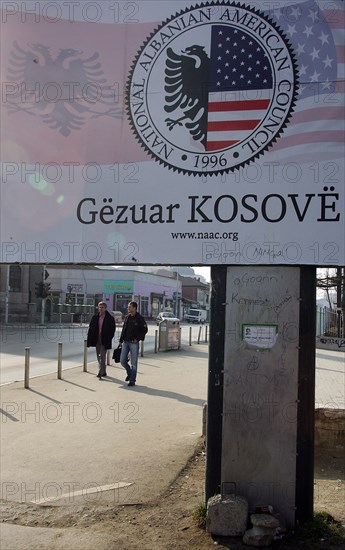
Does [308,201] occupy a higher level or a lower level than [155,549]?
higher

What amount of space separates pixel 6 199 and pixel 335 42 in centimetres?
293

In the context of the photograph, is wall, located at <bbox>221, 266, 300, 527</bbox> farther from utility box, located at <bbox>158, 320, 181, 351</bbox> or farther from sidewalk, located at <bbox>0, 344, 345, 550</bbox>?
utility box, located at <bbox>158, 320, 181, 351</bbox>

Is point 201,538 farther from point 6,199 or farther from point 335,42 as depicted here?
point 335,42

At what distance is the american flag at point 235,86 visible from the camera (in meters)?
4.00

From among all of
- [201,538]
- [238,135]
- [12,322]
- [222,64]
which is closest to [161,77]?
[222,64]

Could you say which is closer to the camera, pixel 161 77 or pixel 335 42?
pixel 335 42

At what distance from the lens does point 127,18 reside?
4.25 m

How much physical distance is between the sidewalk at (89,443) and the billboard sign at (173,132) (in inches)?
83.5

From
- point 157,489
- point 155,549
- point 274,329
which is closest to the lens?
point 155,549

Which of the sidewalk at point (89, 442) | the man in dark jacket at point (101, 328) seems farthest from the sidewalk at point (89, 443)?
the man in dark jacket at point (101, 328)

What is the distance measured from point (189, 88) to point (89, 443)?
14.0 feet

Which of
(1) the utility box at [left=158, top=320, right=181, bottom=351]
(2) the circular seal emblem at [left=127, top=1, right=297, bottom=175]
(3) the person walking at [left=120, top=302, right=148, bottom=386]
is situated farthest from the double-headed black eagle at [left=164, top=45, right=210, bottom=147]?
(1) the utility box at [left=158, top=320, right=181, bottom=351]

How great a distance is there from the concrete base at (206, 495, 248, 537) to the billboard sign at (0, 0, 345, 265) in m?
1.75

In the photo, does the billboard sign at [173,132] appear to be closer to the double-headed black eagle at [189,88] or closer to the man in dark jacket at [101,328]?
the double-headed black eagle at [189,88]
